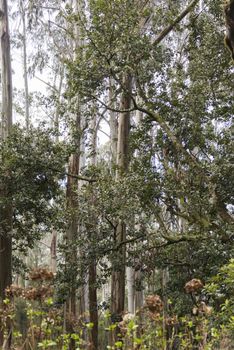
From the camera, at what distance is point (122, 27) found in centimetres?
711

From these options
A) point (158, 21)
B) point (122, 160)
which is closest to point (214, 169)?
point (122, 160)

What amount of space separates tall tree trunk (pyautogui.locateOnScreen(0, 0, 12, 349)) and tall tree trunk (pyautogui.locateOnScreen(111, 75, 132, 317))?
1747 mm

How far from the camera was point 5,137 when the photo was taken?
8438 millimetres

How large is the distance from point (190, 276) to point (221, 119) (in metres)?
3.23

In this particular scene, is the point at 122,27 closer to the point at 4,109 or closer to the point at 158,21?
the point at 158,21

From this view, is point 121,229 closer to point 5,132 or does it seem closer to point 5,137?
point 5,137

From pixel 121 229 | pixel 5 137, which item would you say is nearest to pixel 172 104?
pixel 121 229

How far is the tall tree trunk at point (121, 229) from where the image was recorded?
7.96 meters

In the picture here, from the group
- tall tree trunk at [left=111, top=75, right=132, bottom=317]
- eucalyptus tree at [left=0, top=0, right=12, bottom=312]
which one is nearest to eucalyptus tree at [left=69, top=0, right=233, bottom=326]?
tall tree trunk at [left=111, top=75, right=132, bottom=317]

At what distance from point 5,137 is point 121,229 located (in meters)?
2.57

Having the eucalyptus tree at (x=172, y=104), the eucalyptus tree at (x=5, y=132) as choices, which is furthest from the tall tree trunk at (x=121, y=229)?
the eucalyptus tree at (x=5, y=132)

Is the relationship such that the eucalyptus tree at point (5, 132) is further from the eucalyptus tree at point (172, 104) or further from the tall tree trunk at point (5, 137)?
the eucalyptus tree at point (172, 104)

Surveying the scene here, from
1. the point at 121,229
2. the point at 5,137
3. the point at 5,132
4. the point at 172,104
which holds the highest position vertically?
the point at 172,104

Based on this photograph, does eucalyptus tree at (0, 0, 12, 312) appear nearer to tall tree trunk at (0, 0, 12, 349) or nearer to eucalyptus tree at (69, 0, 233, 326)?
tall tree trunk at (0, 0, 12, 349)
